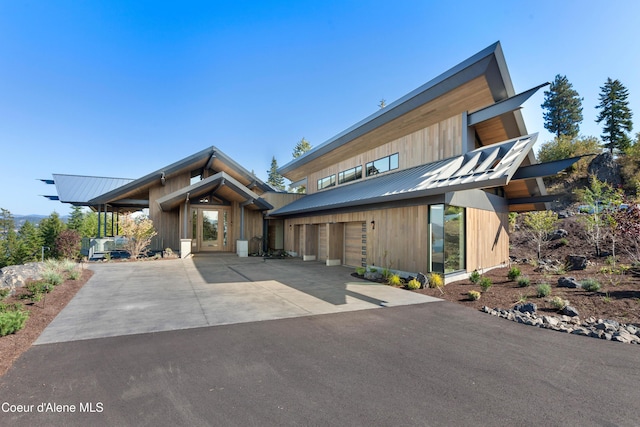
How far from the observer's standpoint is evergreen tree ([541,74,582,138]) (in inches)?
1555

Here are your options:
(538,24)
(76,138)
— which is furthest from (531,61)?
(76,138)

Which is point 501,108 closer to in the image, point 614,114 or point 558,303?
point 558,303

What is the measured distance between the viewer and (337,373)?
3.40m

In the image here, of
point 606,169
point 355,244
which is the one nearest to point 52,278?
point 355,244

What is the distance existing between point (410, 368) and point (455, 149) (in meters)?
8.89

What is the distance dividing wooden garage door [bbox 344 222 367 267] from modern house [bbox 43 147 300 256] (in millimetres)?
5983

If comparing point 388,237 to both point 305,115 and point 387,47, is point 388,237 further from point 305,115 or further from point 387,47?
point 305,115

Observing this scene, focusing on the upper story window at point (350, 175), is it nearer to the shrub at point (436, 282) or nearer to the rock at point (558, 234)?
the shrub at point (436, 282)

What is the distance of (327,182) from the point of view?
17938 millimetres

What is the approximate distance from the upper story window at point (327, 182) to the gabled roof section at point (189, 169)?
3650 mm

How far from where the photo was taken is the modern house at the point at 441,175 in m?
8.48

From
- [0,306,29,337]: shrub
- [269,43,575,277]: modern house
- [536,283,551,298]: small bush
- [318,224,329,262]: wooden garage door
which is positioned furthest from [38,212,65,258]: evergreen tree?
[536,283,551,298]: small bush

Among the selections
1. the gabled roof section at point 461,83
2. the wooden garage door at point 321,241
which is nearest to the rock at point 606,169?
the gabled roof section at point 461,83

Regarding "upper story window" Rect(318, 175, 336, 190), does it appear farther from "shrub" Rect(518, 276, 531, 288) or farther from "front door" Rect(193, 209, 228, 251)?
"shrub" Rect(518, 276, 531, 288)
